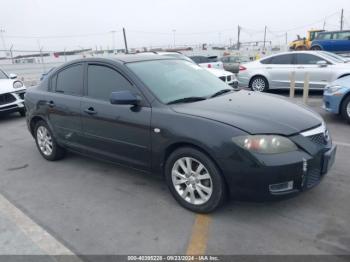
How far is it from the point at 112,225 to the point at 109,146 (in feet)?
3.74

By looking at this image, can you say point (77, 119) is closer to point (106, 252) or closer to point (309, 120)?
point (106, 252)

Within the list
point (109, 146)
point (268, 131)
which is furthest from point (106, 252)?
point (268, 131)

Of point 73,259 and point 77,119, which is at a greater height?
point 77,119

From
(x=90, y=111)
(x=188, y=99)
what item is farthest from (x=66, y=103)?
(x=188, y=99)

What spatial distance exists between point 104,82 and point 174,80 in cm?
91

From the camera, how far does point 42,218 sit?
3678 millimetres

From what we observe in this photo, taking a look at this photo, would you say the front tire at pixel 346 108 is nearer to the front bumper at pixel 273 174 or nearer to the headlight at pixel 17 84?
the front bumper at pixel 273 174

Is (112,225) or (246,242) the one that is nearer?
(246,242)

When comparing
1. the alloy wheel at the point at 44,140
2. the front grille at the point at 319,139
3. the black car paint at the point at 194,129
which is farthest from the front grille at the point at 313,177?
the alloy wheel at the point at 44,140

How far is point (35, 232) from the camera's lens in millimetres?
3402

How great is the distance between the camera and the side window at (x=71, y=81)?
4.70 metres

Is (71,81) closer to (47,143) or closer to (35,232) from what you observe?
(47,143)

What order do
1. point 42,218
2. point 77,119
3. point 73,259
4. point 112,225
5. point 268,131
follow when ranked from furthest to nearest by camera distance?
1. point 77,119
2. point 42,218
3. point 112,225
4. point 268,131
5. point 73,259

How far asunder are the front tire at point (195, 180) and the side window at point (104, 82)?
3.59 ft
